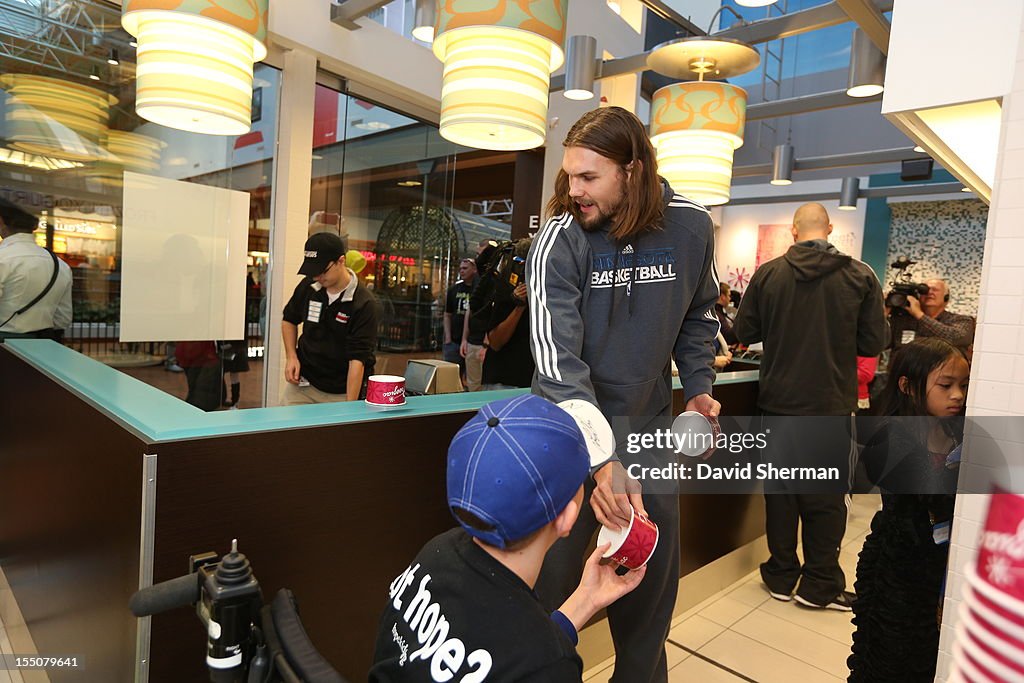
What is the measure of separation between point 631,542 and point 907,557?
941 mm

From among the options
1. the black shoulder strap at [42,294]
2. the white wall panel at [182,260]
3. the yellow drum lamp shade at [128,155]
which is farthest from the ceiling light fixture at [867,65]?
the black shoulder strap at [42,294]

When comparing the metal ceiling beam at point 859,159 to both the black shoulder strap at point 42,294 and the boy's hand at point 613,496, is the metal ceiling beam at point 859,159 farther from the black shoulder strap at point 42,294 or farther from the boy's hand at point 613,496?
the black shoulder strap at point 42,294

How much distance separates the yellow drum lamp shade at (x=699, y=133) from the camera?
11.0 ft

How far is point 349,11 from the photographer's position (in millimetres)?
4574

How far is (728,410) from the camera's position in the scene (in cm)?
312

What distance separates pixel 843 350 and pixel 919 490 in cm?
141

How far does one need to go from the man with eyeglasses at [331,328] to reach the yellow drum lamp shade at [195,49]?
2.81 feet

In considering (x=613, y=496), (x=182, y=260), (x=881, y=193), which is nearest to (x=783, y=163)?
(x=881, y=193)

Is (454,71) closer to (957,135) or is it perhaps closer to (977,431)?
(957,135)

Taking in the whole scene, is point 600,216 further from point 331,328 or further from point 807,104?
point 807,104

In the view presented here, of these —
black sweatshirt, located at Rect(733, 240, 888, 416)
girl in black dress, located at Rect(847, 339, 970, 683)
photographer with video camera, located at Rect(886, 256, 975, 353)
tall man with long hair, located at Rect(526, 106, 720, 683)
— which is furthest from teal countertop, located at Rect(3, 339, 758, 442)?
photographer with video camera, located at Rect(886, 256, 975, 353)

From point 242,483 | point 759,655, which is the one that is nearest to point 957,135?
point 759,655

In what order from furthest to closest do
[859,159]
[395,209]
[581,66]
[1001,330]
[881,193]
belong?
[881,193] → [859,159] → [395,209] → [581,66] → [1001,330]

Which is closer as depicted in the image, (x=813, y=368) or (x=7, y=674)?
(x=7, y=674)
